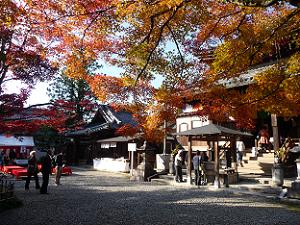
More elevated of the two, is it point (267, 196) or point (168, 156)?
point (168, 156)

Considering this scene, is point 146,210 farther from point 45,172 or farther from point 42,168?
point 42,168

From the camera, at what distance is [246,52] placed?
10148 mm

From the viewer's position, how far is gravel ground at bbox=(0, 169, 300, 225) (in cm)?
747

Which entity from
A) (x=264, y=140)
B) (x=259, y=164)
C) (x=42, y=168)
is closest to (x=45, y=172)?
(x=42, y=168)

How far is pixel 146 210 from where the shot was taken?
8875mm

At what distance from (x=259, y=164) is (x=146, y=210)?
34.4ft

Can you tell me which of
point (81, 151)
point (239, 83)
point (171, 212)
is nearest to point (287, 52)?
point (239, 83)

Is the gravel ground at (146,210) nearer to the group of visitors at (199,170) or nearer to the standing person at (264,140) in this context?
the group of visitors at (199,170)

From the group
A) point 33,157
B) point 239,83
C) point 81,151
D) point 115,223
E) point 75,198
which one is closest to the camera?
point 115,223

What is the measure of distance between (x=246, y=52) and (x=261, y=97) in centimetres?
247

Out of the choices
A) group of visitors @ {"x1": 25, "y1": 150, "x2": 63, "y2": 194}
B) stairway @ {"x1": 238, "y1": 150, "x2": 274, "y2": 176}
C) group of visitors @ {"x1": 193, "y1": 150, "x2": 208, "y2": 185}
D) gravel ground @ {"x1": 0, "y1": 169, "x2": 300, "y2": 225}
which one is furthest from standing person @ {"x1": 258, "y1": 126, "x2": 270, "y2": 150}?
group of visitors @ {"x1": 25, "y1": 150, "x2": 63, "y2": 194}

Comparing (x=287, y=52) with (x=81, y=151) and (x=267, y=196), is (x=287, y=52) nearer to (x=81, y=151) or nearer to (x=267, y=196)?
(x=267, y=196)

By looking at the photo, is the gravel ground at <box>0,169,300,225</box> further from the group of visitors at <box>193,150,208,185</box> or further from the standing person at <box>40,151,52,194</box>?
the group of visitors at <box>193,150,208,185</box>

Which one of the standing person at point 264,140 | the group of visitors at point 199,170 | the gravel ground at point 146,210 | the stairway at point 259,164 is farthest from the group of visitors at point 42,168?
the standing person at point 264,140
